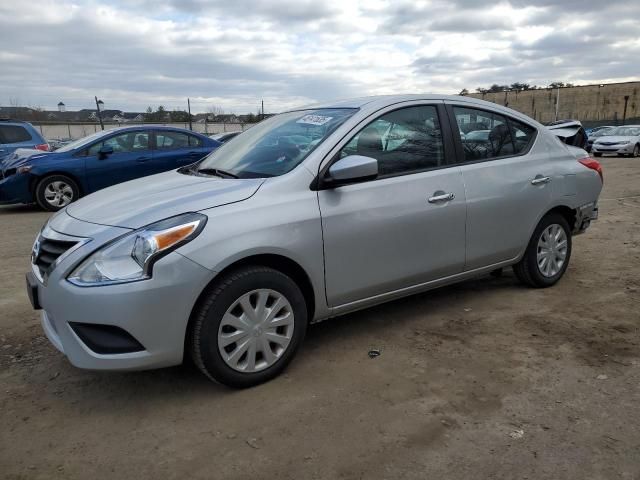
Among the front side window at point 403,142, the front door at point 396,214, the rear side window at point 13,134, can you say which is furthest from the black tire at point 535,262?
the rear side window at point 13,134

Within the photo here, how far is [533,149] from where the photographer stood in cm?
449

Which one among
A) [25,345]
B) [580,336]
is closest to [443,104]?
[580,336]

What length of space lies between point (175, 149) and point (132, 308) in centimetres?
749

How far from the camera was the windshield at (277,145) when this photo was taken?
3463mm

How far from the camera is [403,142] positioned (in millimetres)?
3779

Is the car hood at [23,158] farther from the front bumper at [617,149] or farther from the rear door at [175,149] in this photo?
the front bumper at [617,149]

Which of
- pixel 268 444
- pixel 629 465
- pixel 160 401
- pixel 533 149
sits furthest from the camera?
pixel 533 149

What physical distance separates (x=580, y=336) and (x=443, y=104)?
1.89 meters

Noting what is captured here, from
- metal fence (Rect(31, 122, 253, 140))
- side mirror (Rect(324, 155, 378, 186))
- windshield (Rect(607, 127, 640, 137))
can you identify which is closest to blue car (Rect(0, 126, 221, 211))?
side mirror (Rect(324, 155, 378, 186))

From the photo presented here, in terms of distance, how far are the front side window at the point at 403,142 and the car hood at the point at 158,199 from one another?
2.45 ft

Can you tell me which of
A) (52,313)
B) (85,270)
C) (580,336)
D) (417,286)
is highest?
(85,270)

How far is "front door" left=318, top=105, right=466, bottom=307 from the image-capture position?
334 cm

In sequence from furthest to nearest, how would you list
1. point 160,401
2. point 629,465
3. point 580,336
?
point 580,336
point 160,401
point 629,465

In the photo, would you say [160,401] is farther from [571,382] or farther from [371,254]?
[571,382]
